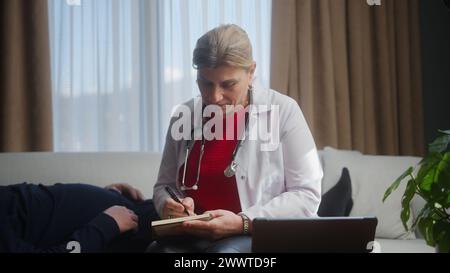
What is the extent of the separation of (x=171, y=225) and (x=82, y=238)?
0.24 m

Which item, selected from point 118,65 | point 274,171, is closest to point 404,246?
point 274,171

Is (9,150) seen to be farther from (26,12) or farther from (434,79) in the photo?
(434,79)

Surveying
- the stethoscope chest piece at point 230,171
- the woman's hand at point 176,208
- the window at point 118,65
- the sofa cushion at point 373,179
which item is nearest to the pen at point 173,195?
the woman's hand at point 176,208

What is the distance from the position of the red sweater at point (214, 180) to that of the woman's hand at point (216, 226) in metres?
0.05

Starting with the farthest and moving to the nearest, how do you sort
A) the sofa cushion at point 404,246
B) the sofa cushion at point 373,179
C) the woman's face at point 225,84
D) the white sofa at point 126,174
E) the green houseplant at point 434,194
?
→ the sofa cushion at point 373,179, the white sofa at point 126,174, the sofa cushion at point 404,246, the woman's face at point 225,84, the green houseplant at point 434,194

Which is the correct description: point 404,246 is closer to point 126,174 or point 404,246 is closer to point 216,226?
point 216,226

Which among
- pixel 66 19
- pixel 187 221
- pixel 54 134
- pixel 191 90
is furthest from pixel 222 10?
pixel 187 221

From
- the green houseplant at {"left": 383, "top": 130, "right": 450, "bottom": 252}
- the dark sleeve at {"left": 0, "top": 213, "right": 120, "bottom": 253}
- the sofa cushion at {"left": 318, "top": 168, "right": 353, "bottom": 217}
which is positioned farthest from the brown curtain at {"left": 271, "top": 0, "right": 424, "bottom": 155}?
the green houseplant at {"left": 383, "top": 130, "right": 450, "bottom": 252}

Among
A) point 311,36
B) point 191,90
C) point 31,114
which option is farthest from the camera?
point 311,36

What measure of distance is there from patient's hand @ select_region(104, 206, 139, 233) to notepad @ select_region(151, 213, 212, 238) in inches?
5.3

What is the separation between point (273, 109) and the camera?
1.29 m

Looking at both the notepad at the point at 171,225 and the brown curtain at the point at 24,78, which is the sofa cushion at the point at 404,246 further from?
the brown curtain at the point at 24,78

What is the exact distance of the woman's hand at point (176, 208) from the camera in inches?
47.1

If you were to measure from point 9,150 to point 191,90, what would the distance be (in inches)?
27.3
